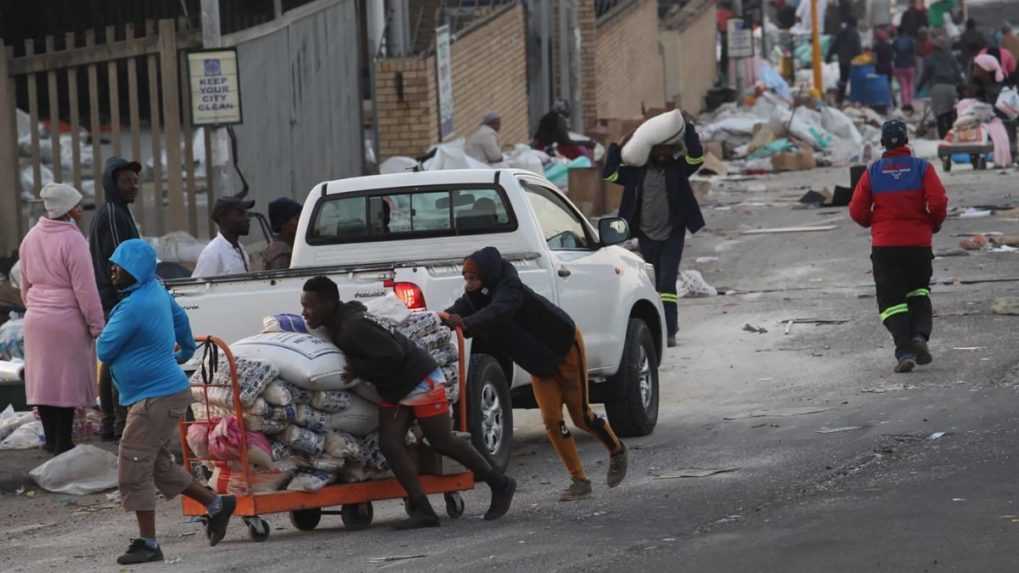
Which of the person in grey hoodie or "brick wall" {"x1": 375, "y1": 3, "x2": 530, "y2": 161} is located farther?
"brick wall" {"x1": 375, "y1": 3, "x2": 530, "y2": 161}

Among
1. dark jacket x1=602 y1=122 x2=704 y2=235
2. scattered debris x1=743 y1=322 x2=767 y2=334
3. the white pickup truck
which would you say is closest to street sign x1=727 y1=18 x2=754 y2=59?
scattered debris x1=743 y1=322 x2=767 y2=334

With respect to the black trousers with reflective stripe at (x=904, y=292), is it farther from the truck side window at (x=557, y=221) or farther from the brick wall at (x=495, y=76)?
the brick wall at (x=495, y=76)

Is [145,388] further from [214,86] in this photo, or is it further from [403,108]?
[403,108]

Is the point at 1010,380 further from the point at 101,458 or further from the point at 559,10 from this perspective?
the point at 559,10

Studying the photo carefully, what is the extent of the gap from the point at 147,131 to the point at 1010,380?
13917mm

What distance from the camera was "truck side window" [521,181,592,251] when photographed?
1209cm

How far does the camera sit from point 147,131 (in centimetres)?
2439

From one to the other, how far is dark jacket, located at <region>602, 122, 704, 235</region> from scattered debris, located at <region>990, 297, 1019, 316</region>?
8.56ft

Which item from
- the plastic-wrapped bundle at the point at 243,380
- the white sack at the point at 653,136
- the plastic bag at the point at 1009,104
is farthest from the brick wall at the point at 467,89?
the plastic-wrapped bundle at the point at 243,380

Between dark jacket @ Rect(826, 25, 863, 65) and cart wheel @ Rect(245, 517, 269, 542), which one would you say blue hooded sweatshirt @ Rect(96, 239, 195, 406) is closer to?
cart wheel @ Rect(245, 517, 269, 542)

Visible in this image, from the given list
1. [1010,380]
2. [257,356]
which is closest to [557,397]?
[257,356]

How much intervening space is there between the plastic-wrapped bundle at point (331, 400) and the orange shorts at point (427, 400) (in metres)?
0.17

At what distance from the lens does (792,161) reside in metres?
34.5

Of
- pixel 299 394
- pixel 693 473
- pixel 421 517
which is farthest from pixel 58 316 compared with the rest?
pixel 693 473
